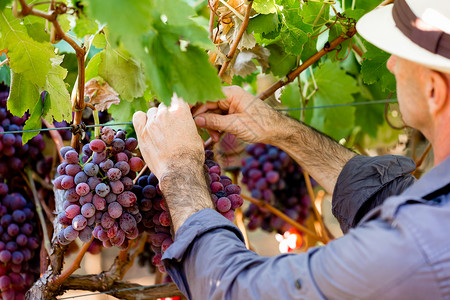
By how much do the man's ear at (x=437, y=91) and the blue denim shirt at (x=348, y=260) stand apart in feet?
0.27

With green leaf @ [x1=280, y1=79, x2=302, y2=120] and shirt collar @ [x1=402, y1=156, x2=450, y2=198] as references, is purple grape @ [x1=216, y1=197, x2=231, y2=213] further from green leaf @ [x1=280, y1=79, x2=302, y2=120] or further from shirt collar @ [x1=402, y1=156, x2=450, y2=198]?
green leaf @ [x1=280, y1=79, x2=302, y2=120]

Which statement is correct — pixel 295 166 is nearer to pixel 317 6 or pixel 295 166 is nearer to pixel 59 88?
pixel 317 6

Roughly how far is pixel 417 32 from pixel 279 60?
497 millimetres

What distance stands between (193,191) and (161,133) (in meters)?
0.13

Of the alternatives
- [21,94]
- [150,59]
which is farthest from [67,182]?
[150,59]

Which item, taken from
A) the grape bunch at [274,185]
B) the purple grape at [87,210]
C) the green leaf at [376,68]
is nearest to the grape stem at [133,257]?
the purple grape at [87,210]

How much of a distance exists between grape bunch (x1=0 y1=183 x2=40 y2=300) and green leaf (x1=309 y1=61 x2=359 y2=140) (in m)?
0.89

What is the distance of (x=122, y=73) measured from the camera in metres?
0.94

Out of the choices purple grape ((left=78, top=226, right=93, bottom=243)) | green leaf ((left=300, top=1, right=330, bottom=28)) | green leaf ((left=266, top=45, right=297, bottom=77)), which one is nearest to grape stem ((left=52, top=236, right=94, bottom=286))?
purple grape ((left=78, top=226, right=93, bottom=243))

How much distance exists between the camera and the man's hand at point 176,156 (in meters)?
0.86

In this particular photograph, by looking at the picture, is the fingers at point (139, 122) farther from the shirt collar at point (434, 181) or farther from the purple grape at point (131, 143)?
the shirt collar at point (434, 181)

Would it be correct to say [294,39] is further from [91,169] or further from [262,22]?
[91,169]

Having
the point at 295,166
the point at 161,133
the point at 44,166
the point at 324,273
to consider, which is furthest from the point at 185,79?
the point at 295,166

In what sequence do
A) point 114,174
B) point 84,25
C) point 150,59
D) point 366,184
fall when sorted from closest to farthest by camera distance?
1. point 150,59
2. point 84,25
3. point 114,174
4. point 366,184
